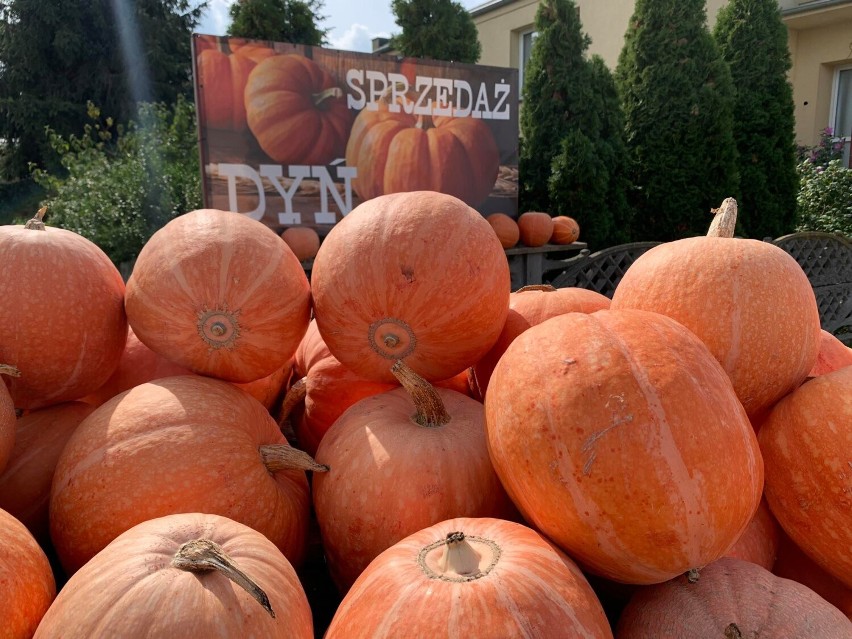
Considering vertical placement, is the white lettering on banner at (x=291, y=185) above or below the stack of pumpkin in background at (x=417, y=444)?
above

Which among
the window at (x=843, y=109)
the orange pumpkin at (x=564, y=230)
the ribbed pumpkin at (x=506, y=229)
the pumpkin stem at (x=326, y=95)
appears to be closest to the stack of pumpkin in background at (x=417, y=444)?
the pumpkin stem at (x=326, y=95)

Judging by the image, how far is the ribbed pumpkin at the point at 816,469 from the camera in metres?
1.28

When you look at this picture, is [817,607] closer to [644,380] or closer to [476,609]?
[644,380]

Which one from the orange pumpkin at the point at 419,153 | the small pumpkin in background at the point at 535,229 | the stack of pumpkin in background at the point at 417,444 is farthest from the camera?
the small pumpkin in background at the point at 535,229

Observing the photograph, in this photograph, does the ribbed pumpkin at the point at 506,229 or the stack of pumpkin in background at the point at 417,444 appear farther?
the ribbed pumpkin at the point at 506,229

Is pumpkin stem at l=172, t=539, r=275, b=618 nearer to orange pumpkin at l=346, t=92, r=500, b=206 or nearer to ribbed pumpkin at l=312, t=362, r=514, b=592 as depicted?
ribbed pumpkin at l=312, t=362, r=514, b=592

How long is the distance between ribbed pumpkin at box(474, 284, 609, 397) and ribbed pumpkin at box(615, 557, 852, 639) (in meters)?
0.82

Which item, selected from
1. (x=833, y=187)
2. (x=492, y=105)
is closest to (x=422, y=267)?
(x=492, y=105)

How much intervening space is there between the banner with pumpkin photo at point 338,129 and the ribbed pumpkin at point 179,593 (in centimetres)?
544

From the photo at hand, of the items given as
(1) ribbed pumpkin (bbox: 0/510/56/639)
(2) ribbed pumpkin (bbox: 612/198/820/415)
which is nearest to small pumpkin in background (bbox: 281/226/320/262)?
(2) ribbed pumpkin (bbox: 612/198/820/415)

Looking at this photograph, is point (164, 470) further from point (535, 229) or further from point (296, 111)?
point (535, 229)

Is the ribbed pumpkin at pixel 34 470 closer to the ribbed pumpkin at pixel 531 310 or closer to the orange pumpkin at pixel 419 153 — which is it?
the ribbed pumpkin at pixel 531 310

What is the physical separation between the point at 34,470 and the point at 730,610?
1.70 meters

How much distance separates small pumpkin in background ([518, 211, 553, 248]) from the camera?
7.79m
